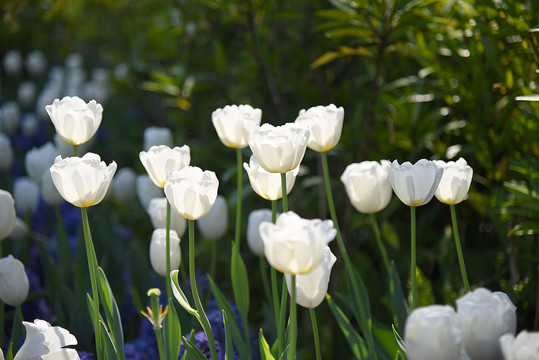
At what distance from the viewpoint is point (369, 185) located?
1.29m

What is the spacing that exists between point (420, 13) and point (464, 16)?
13 centimetres

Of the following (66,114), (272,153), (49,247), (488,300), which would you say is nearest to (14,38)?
(49,247)

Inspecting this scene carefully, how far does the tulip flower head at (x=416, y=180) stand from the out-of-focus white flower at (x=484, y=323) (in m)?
0.26

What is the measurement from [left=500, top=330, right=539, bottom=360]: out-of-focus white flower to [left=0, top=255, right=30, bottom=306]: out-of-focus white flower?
1.04m

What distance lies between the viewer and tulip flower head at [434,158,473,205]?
3.67ft

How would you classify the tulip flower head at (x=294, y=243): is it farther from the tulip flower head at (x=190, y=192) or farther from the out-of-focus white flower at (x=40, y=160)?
the out-of-focus white flower at (x=40, y=160)

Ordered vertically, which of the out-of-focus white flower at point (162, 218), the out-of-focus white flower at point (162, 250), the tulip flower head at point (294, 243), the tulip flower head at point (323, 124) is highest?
the tulip flower head at point (323, 124)

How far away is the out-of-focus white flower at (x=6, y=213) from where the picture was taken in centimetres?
141

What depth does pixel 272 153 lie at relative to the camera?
3.43 feet

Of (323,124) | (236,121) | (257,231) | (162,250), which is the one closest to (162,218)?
(162,250)

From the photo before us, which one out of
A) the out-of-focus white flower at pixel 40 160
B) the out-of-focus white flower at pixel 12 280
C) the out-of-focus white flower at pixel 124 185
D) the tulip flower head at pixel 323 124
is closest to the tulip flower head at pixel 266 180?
the tulip flower head at pixel 323 124

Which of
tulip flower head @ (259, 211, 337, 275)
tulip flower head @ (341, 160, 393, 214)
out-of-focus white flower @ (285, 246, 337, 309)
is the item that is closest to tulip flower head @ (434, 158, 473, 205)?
tulip flower head @ (341, 160, 393, 214)

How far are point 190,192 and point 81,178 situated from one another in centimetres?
20

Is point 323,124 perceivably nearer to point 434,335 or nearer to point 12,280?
point 434,335
